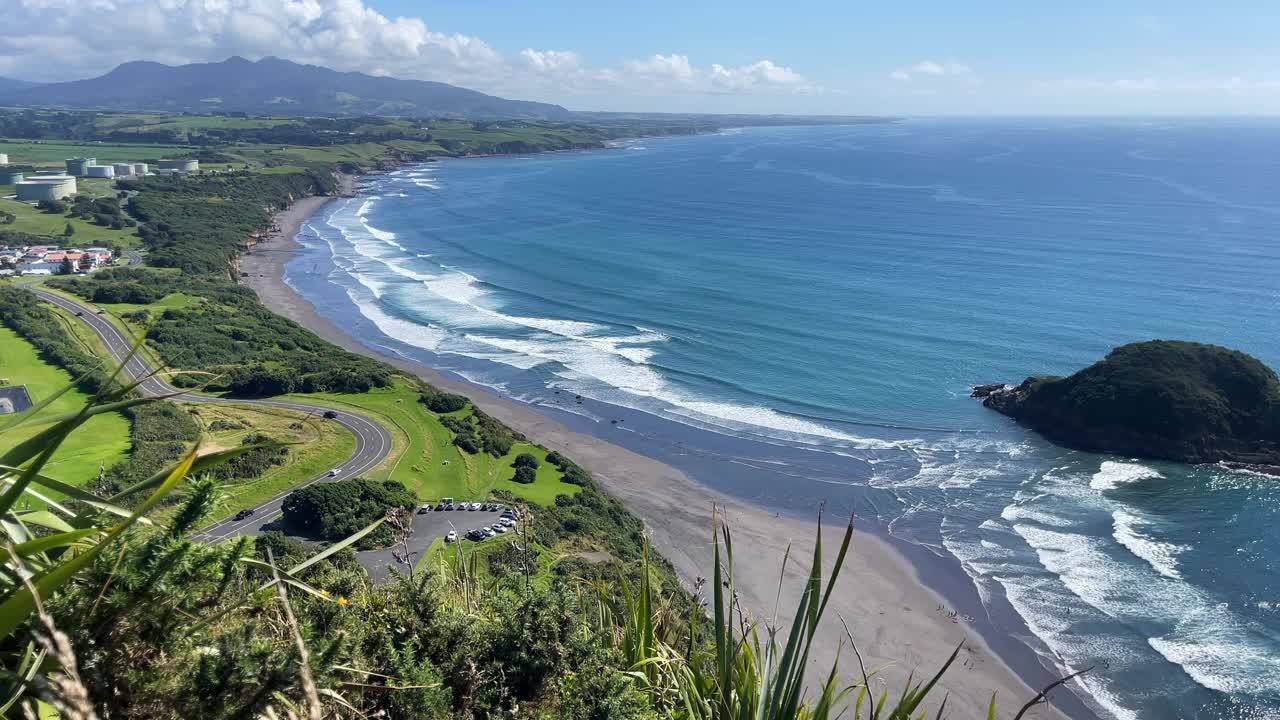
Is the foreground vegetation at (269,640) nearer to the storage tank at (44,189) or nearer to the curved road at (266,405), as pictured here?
the curved road at (266,405)

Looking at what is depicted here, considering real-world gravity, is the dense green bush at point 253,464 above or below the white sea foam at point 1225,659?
above

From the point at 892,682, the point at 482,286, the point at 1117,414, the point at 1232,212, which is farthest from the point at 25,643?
the point at 1232,212

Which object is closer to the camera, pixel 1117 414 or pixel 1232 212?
pixel 1117 414

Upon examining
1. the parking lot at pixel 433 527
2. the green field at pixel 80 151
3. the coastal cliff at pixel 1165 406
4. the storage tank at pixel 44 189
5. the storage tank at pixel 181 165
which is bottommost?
the parking lot at pixel 433 527

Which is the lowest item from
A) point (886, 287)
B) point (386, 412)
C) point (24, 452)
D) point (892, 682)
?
point (892, 682)

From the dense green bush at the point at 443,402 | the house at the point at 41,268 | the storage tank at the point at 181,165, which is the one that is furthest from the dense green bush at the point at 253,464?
the storage tank at the point at 181,165

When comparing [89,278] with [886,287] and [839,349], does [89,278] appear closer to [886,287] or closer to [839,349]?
[839,349]

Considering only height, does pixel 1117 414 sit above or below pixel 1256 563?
above
